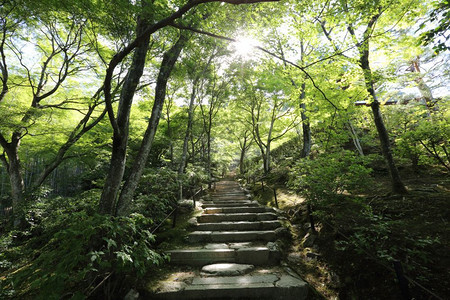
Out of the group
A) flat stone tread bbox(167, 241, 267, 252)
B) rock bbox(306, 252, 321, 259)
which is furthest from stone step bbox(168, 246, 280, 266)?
rock bbox(306, 252, 321, 259)

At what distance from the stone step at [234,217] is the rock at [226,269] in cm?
216

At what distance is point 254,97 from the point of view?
13500 mm

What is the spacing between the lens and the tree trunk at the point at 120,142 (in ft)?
13.0

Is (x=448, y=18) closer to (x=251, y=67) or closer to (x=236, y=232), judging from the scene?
(x=236, y=232)

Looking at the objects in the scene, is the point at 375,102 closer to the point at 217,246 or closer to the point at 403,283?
the point at 403,283

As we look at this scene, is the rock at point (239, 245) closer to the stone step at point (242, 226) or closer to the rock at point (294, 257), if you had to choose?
the stone step at point (242, 226)

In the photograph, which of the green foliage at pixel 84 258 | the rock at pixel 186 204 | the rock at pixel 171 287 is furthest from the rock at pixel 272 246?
the rock at pixel 186 204

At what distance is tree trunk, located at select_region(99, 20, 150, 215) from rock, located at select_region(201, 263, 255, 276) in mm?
2320

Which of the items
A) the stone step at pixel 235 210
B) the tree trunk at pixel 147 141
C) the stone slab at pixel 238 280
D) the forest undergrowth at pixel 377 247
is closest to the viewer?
the forest undergrowth at pixel 377 247

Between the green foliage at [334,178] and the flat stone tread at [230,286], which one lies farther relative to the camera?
the green foliage at [334,178]

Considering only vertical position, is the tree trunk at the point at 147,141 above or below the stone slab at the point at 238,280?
above

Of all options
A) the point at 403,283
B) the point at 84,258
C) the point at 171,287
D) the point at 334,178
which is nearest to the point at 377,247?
the point at 403,283

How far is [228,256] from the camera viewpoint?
4.25 meters

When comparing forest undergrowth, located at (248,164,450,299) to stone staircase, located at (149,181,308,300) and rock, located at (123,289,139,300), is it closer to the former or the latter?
stone staircase, located at (149,181,308,300)
